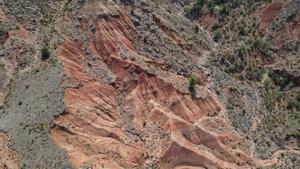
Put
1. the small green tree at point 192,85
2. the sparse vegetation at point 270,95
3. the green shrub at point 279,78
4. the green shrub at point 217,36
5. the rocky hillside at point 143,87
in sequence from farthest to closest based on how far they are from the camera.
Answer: the green shrub at point 217,36 → the green shrub at point 279,78 → the sparse vegetation at point 270,95 → the small green tree at point 192,85 → the rocky hillside at point 143,87

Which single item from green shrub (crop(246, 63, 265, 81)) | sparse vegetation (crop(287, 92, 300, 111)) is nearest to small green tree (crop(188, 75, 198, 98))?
green shrub (crop(246, 63, 265, 81))

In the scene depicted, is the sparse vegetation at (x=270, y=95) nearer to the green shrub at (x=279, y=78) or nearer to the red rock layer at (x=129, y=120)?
the green shrub at (x=279, y=78)

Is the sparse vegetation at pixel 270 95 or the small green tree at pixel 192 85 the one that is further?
the sparse vegetation at pixel 270 95

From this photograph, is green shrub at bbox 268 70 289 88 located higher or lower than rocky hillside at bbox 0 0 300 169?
higher

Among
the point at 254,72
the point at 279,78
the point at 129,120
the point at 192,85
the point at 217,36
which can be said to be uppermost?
the point at 279,78

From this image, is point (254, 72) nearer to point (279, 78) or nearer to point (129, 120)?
point (279, 78)

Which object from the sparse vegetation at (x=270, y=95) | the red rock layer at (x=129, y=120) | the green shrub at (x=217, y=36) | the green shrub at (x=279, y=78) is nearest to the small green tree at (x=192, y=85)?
the red rock layer at (x=129, y=120)

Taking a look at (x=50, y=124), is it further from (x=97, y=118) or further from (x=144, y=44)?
(x=144, y=44)

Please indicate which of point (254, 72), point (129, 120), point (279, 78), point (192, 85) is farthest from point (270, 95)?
point (129, 120)

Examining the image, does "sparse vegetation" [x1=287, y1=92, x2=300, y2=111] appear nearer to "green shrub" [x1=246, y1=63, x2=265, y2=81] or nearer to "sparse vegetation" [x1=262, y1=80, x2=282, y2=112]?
"sparse vegetation" [x1=262, y1=80, x2=282, y2=112]
